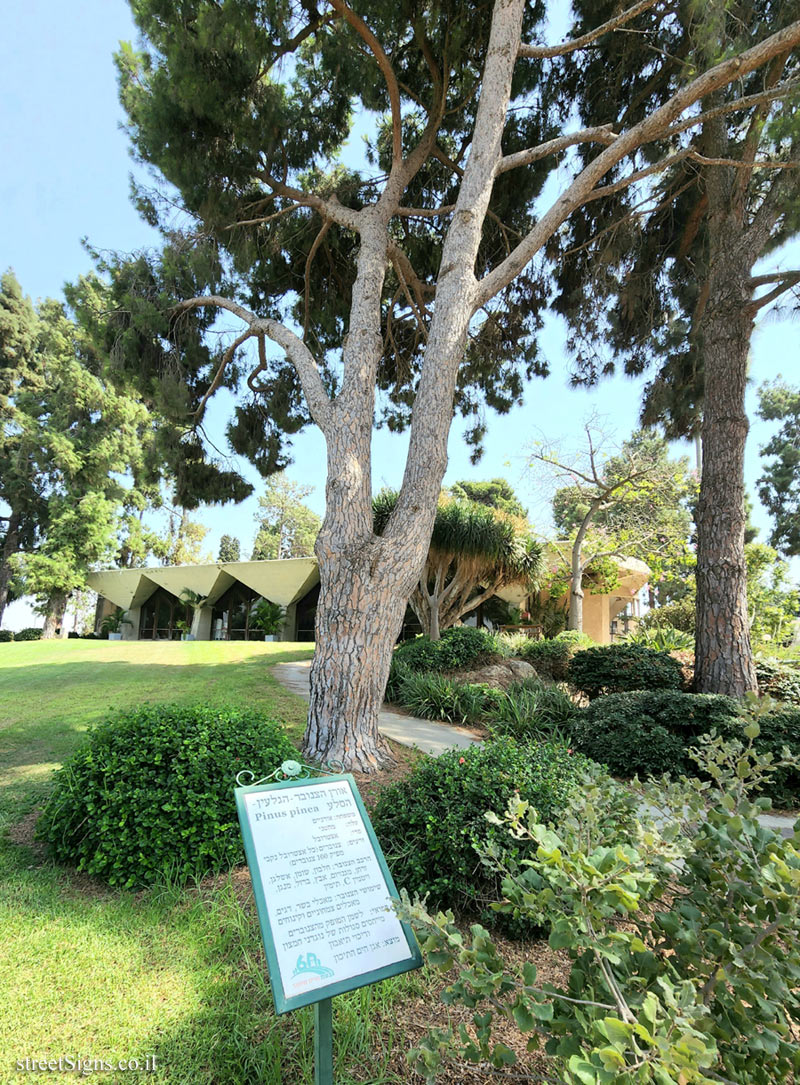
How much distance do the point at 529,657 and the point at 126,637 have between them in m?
22.6

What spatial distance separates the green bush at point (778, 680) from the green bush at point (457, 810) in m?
4.89

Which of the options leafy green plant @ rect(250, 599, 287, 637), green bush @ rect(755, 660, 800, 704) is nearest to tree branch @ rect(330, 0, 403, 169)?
green bush @ rect(755, 660, 800, 704)

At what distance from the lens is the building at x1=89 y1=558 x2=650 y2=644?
737 inches

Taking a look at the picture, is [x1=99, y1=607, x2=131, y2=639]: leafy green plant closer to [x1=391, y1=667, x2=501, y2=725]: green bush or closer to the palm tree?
the palm tree

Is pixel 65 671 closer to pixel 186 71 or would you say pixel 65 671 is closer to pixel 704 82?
pixel 186 71

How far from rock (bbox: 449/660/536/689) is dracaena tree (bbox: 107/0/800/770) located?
4563 mm

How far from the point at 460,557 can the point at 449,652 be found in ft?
10.4

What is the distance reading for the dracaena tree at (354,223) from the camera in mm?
4648

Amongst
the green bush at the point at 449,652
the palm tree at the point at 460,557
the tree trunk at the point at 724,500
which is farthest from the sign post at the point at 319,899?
the palm tree at the point at 460,557

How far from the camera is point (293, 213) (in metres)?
7.65

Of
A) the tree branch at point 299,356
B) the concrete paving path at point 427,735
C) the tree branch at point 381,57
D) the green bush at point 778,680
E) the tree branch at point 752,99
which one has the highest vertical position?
the tree branch at point 381,57

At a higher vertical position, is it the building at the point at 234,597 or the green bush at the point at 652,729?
the building at the point at 234,597

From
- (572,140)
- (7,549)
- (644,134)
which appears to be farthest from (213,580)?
(644,134)

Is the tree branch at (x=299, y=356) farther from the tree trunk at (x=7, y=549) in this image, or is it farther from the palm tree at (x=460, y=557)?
the tree trunk at (x=7, y=549)
